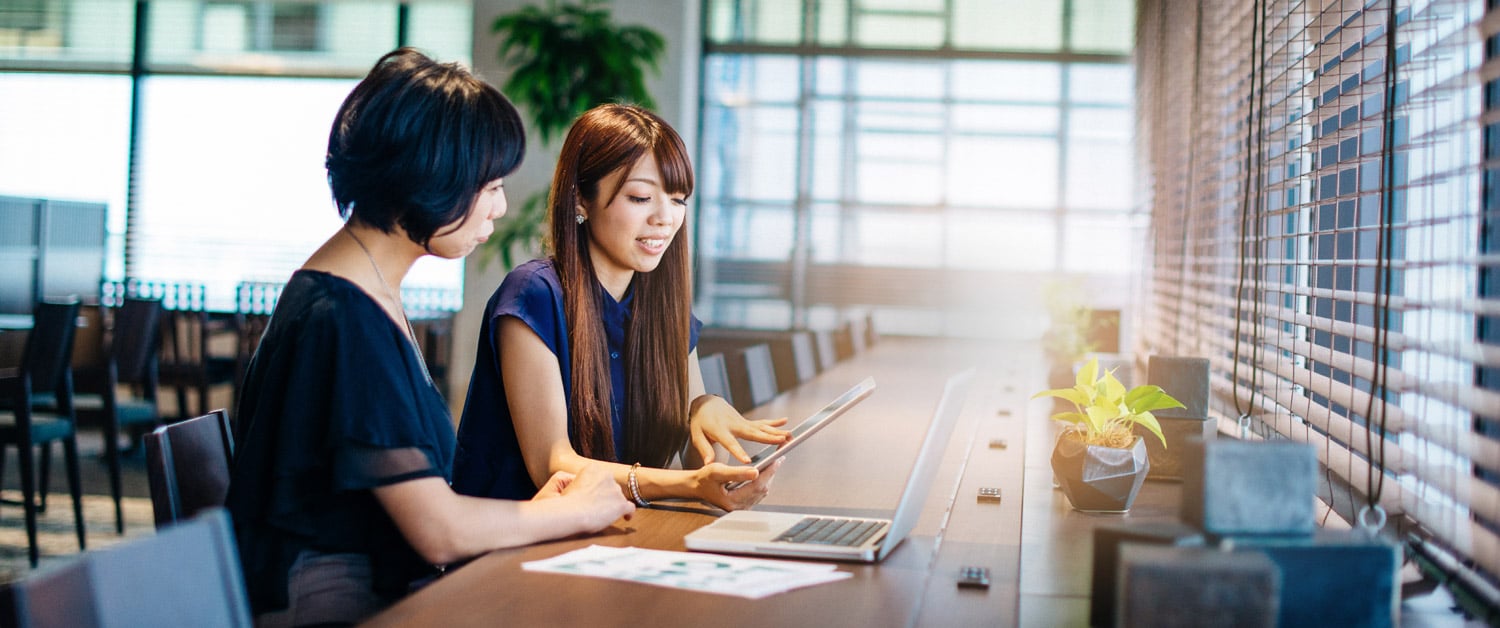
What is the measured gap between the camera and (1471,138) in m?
1.31

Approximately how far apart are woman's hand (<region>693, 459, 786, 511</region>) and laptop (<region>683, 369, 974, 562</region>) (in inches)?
2.0

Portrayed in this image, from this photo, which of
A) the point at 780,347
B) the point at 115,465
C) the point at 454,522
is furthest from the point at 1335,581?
the point at 780,347

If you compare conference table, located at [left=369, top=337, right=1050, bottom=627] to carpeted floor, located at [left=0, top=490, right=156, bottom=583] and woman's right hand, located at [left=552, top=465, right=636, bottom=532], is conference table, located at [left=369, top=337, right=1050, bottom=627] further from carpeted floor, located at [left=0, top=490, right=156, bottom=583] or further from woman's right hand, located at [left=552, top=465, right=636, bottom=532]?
carpeted floor, located at [left=0, top=490, right=156, bottom=583]

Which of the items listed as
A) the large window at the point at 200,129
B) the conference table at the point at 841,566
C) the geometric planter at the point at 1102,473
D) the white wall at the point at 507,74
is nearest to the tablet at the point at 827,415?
the conference table at the point at 841,566

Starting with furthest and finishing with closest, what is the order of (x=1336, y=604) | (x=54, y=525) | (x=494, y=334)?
(x=54, y=525) < (x=494, y=334) < (x=1336, y=604)

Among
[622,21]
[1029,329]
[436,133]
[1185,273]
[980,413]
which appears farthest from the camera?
[1029,329]

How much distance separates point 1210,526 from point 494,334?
1158mm

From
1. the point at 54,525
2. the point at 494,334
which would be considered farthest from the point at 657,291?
the point at 54,525

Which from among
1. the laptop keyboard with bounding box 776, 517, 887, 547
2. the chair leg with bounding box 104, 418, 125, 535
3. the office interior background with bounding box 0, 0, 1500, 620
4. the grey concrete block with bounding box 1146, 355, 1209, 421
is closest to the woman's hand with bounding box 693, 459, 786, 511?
the laptop keyboard with bounding box 776, 517, 887, 547

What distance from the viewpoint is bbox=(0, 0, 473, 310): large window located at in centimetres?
898

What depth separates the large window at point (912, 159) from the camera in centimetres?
825

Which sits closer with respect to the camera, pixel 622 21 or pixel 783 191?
pixel 622 21

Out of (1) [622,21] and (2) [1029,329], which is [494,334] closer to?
(1) [622,21]

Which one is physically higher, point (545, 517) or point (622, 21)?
point (622, 21)
